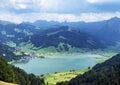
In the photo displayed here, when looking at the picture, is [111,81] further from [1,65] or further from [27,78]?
[1,65]

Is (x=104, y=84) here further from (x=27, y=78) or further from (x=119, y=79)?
(x=27, y=78)

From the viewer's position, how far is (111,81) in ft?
622

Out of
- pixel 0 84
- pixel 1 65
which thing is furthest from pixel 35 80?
pixel 0 84

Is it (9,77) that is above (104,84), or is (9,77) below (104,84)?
below

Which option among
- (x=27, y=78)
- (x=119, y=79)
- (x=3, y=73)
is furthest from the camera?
(x=119, y=79)

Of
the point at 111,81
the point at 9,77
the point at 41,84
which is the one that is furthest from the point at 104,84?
the point at 9,77

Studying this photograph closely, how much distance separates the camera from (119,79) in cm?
18588

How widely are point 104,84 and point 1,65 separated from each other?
401 ft

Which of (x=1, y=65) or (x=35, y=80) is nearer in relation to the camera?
(x=1, y=65)

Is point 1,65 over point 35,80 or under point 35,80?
under

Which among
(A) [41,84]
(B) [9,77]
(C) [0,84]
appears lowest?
(C) [0,84]

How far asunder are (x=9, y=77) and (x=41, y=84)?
79440mm

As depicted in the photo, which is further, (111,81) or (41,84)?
(111,81)

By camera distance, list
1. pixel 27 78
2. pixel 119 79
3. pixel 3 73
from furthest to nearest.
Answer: pixel 119 79 < pixel 27 78 < pixel 3 73
